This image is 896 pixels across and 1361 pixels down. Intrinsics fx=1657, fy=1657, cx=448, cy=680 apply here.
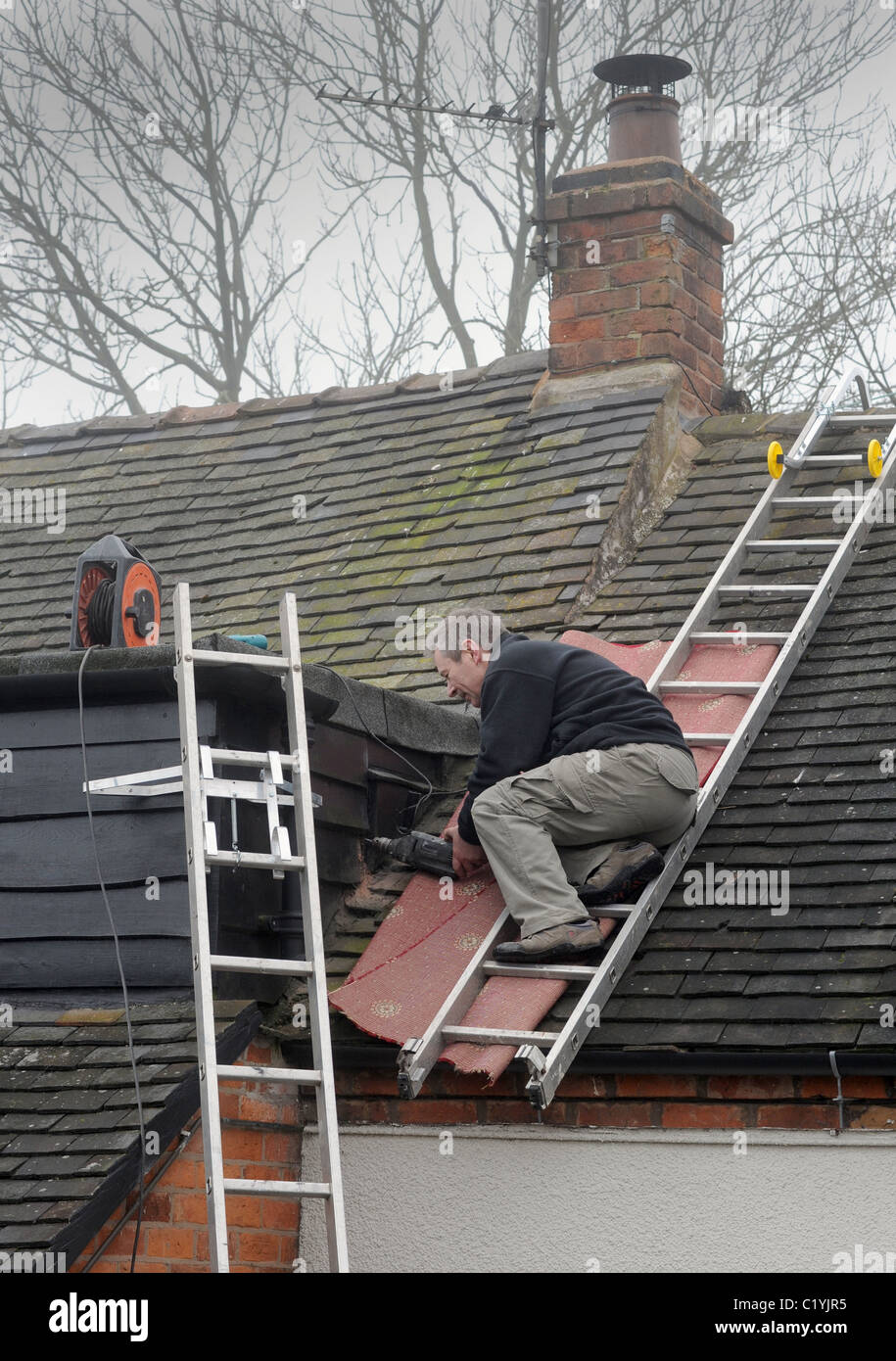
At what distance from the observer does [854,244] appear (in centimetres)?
1703

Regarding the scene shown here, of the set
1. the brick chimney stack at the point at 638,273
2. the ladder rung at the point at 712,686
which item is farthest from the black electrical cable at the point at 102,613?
the brick chimney stack at the point at 638,273

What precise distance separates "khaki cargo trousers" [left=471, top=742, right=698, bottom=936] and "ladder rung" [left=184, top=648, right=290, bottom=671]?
2.66 feet

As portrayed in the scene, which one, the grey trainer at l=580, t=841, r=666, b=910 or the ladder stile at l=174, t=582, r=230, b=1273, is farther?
the grey trainer at l=580, t=841, r=666, b=910

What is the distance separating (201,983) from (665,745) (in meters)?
1.76

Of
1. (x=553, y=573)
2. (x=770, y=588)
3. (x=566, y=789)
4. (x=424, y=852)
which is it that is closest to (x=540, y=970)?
(x=566, y=789)

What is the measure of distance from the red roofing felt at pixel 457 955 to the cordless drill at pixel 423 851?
9cm

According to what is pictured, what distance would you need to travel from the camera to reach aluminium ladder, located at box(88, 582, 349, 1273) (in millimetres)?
4531

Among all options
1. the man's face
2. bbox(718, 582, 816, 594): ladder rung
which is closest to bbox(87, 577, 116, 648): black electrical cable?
the man's face

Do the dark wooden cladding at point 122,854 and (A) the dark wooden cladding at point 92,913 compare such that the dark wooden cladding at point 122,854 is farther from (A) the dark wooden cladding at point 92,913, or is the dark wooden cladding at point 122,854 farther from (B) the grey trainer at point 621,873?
(B) the grey trainer at point 621,873

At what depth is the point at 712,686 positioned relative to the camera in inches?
251

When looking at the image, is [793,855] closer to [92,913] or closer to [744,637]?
[744,637]

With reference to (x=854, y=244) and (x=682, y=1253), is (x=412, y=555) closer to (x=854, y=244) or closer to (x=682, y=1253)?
(x=682, y=1253)

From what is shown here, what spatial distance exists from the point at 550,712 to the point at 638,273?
3895 millimetres

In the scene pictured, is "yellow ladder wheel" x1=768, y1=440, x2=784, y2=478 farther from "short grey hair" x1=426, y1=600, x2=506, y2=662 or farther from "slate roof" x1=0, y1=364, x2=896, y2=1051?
"short grey hair" x1=426, y1=600, x2=506, y2=662
